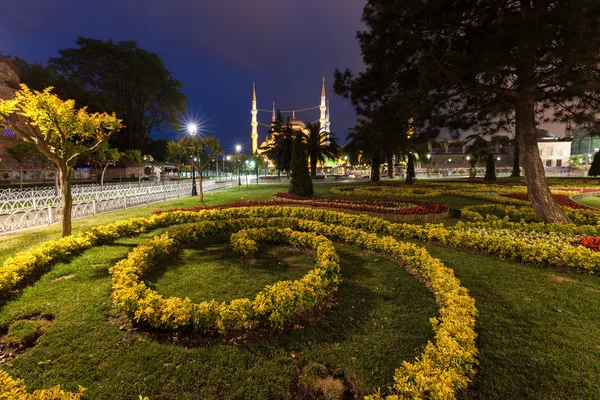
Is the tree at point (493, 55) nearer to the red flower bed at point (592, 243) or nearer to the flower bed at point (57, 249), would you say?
the red flower bed at point (592, 243)

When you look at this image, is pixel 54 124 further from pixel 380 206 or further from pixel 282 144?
pixel 282 144

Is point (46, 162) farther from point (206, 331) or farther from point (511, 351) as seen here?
point (511, 351)

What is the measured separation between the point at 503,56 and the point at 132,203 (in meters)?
18.2

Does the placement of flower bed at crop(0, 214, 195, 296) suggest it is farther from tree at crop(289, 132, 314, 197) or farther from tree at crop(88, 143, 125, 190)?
tree at crop(88, 143, 125, 190)

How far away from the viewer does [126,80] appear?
43.4 m

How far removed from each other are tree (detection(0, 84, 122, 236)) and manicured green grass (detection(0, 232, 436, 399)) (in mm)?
3395

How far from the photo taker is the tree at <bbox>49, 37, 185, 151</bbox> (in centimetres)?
4075

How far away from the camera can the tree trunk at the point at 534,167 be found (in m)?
9.23

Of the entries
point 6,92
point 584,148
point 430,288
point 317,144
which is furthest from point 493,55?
point 584,148

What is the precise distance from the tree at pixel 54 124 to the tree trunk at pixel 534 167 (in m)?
12.8

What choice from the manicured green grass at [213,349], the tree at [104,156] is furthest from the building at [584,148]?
the tree at [104,156]

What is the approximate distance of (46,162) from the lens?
26109mm

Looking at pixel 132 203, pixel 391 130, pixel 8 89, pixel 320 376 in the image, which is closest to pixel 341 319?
pixel 320 376

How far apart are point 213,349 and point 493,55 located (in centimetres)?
852
